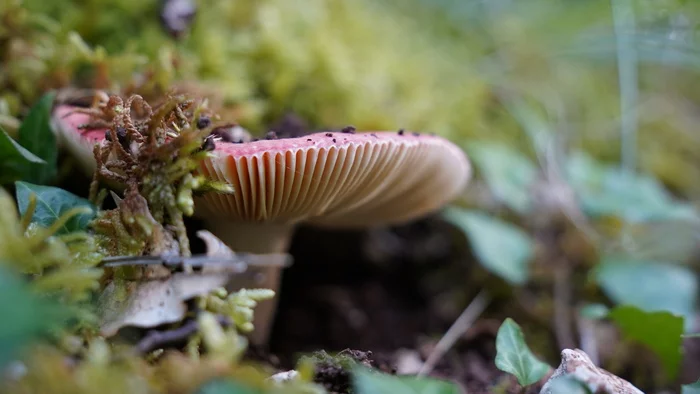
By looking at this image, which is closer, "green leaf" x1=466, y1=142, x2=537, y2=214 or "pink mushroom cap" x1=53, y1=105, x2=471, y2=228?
"pink mushroom cap" x1=53, y1=105, x2=471, y2=228

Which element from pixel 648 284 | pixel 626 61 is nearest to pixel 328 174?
pixel 648 284

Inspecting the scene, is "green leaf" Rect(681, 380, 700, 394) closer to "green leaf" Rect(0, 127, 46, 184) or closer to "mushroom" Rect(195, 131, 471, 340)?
"mushroom" Rect(195, 131, 471, 340)

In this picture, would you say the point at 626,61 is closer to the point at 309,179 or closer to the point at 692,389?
the point at 692,389

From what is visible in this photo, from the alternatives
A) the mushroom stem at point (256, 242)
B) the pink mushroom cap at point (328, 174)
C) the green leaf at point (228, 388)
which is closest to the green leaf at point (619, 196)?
the pink mushroom cap at point (328, 174)

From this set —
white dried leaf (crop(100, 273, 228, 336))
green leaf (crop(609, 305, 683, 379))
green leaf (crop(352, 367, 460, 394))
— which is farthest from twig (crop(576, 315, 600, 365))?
white dried leaf (crop(100, 273, 228, 336))

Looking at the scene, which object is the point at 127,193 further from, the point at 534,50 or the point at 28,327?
the point at 534,50

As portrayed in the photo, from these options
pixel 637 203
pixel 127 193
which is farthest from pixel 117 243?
pixel 637 203
